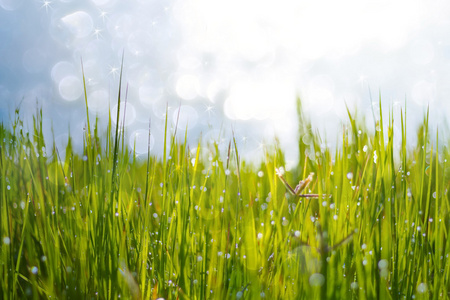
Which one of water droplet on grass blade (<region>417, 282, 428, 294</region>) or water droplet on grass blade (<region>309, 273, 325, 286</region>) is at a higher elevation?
water droplet on grass blade (<region>309, 273, 325, 286</region>)

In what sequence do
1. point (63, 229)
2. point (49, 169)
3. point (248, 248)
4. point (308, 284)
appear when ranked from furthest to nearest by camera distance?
point (49, 169) < point (63, 229) < point (248, 248) < point (308, 284)

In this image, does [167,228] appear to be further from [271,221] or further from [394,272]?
[394,272]

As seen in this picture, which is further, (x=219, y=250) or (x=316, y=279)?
(x=219, y=250)

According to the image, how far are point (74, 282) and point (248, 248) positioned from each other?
0.44 m

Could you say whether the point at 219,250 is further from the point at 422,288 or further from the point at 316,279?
the point at 422,288

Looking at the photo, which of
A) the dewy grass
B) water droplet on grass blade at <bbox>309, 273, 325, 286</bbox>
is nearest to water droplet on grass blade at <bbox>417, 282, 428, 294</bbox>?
the dewy grass

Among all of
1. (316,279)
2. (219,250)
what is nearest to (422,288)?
(316,279)

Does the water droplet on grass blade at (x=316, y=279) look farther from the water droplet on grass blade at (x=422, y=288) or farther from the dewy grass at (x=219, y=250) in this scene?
the water droplet on grass blade at (x=422, y=288)

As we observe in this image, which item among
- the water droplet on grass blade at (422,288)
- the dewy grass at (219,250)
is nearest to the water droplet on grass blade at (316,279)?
the dewy grass at (219,250)

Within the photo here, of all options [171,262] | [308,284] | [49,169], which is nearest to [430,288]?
[308,284]

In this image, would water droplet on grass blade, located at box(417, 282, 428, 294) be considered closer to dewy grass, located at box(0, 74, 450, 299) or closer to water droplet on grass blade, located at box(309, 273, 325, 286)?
dewy grass, located at box(0, 74, 450, 299)

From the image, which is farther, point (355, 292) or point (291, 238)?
point (291, 238)

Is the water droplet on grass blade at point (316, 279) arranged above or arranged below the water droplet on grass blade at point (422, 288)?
above

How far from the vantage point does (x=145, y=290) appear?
1048mm
